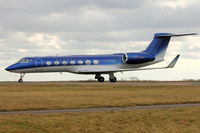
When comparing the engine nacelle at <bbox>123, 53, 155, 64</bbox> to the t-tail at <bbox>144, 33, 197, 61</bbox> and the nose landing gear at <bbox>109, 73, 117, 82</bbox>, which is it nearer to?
the t-tail at <bbox>144, 33, 197, 61</bbox>

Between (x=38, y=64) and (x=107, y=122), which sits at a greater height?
(x=38, y=64)

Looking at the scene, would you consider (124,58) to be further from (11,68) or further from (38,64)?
(11,68)

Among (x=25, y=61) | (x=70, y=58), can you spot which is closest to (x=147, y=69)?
(x=70, y=58)

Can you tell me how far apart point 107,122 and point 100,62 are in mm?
35727

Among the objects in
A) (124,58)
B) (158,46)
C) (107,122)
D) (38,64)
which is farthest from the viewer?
(158,46)

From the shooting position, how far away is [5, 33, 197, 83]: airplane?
173 feet

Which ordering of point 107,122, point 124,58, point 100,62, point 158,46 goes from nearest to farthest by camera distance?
point 107,122, point 100,62, point 124,58, point 158,46

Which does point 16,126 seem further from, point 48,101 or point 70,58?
point 70,58

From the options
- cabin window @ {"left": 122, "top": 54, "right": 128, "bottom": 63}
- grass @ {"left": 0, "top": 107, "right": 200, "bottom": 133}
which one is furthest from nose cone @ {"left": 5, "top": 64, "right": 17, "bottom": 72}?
grass @ {"left": 0, "top": 107, "right": 200, "bottom": 133}

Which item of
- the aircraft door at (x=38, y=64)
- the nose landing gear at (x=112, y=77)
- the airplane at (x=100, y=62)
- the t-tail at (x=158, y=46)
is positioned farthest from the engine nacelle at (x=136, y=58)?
the aircraft door at (x=38, y=64)

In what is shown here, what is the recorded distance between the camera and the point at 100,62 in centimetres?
5603

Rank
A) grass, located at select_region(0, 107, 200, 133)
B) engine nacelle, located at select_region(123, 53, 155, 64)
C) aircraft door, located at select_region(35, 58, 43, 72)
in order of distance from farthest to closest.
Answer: engine nacelle, located at select_region(123, 53, 155, 64)
aircraft door, located at select_region(35, 58, 43, 72)
grass, located at select_region(0, 107, 200, 133)

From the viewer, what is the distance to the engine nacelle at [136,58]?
190 ft

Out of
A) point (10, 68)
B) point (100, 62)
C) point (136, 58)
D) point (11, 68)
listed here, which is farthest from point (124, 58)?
point (10, 68)
